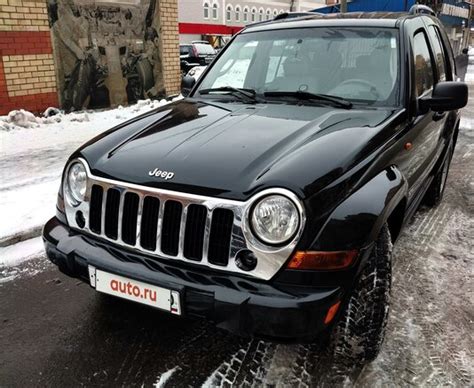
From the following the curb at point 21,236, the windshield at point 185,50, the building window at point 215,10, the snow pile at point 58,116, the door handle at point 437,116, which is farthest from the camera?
the building window at point 215,10

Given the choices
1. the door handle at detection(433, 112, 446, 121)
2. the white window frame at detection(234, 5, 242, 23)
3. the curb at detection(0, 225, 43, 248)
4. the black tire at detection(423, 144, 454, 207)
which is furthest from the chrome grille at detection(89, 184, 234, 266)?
the white window frame at detection(234, 5, 242, 23)

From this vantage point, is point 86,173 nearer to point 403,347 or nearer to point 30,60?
point 403,347

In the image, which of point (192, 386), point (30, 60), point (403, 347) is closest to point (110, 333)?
point (192, 386)

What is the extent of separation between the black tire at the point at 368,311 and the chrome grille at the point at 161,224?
739 mm

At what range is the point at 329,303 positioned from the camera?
6.54ft

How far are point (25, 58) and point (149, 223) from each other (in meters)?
7.75

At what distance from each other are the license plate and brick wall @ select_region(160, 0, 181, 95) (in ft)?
32.2

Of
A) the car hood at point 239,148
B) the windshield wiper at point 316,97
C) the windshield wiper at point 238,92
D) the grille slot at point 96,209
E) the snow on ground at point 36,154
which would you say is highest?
the windshield wiper at point 316,97

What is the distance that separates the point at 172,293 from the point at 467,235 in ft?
10.6

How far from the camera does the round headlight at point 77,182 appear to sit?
8.37 ft

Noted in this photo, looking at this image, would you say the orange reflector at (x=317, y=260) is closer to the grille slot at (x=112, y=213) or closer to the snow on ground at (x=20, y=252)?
the grille slot at (x=112, y=213)

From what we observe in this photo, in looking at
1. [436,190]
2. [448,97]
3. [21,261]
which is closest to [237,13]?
[436,190]

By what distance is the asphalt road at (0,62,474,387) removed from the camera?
2.42 m

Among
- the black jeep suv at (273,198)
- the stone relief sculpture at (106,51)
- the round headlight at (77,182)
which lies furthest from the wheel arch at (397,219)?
the stone relief sculpture at (106,51)
